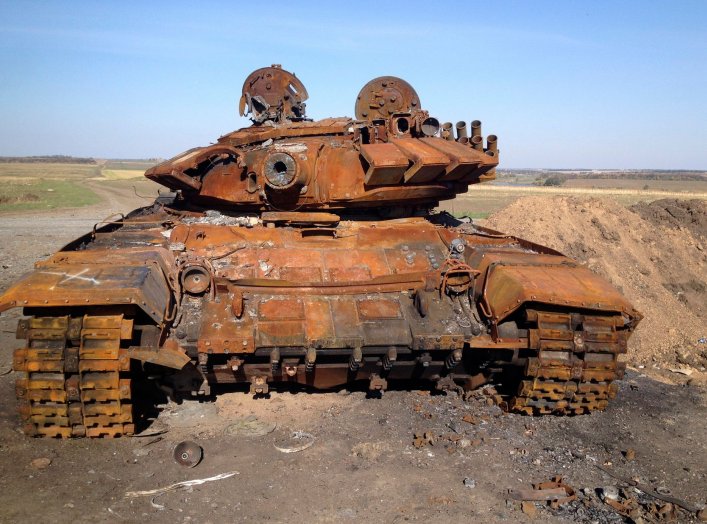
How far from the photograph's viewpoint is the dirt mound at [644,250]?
12.0 meters

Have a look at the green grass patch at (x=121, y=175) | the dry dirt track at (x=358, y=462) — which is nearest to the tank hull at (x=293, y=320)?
the dry dirt track at (x=358, y=462)

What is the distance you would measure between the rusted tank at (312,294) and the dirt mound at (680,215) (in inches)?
489

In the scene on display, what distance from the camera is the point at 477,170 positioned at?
8.52 m

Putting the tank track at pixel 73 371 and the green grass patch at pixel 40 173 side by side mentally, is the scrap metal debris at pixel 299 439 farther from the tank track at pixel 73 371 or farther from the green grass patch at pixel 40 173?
the green grass patch at pixel 40 173

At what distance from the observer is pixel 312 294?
23.0 feet

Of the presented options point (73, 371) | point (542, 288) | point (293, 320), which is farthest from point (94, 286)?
point (542, 288)

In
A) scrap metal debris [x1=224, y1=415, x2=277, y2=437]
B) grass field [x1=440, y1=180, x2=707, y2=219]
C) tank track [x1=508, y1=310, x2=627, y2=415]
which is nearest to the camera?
tank track [x1=508, y1=310, x2=627, y2=415]

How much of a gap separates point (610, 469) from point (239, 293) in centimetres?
451

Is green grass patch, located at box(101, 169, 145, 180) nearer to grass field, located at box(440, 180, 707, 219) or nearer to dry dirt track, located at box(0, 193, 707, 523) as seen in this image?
grass field, located at box(440, 180, 707, 219)

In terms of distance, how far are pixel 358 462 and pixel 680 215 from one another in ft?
55.4

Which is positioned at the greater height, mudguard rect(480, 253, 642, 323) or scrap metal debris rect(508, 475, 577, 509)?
mudguard rect(480, 253, 642, 323)

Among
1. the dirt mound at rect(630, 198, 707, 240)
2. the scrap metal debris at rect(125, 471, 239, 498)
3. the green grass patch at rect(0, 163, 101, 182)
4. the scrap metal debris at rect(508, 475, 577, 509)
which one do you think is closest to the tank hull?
the scrap metal debris at rect(125, 471, 239, 498)

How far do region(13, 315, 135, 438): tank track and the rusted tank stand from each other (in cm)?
2

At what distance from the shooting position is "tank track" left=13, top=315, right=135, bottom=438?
19.4 ft
